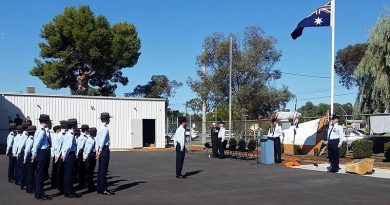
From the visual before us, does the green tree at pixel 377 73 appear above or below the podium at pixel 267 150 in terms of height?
above

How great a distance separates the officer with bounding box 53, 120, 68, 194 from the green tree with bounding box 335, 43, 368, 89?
5794cm

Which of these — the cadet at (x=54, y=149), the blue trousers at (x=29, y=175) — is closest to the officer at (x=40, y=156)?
the cadet at (x=54, y=149)

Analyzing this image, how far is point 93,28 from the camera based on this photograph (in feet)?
156

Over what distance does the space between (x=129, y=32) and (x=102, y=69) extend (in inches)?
279

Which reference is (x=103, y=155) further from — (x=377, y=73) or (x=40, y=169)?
(x=377, y=73)

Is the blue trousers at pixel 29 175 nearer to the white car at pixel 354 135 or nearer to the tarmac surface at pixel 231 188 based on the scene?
the tarmac surface at pixel 231 188

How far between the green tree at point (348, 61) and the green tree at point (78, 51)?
108 feet

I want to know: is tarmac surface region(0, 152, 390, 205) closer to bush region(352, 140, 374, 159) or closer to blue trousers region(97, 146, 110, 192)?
blue trousers region(97, 146, 110, 192)

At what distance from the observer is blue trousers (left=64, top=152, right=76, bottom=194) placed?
1204cm

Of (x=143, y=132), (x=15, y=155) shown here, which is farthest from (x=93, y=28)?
(x=15, y=155)

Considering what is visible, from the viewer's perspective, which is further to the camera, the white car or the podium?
the white car

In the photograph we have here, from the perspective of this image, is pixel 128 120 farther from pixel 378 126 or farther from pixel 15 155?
pixel 15 155

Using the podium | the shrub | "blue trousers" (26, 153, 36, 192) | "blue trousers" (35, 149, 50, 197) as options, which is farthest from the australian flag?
"blue trousers" (35, 149, 50, 197)

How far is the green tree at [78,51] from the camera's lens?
1827 inches
